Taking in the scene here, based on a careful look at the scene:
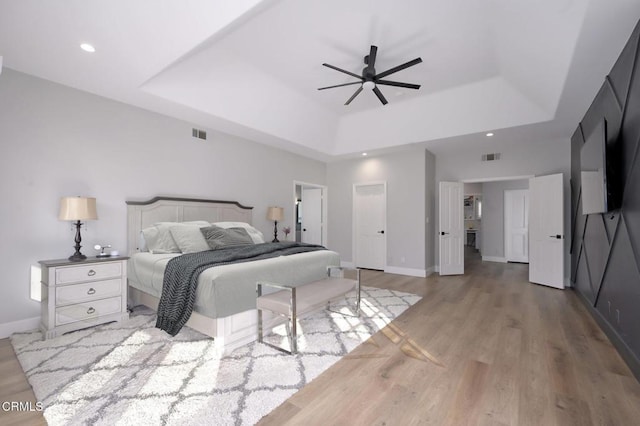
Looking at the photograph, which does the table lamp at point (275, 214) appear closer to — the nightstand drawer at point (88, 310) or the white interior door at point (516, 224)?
the nightstand drawer at point (88, 310)

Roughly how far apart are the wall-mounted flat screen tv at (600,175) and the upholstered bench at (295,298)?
2.48m

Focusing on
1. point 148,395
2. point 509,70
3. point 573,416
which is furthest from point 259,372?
point 509,70

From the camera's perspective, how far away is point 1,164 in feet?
9.62

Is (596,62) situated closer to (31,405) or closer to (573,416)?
(573,416)

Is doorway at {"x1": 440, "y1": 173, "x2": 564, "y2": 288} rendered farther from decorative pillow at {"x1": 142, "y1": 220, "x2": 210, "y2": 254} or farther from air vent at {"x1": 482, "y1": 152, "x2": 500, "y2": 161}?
decorative pillow at {"x1": 142, "y1": 220, "x2": 210, "y2": 254}

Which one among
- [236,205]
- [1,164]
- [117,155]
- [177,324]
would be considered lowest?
[177,324]

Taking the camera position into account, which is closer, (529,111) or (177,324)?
(177,324)

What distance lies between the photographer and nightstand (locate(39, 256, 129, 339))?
283 centimetres

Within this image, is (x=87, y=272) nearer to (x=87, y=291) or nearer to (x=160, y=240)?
(x=87, y=291)

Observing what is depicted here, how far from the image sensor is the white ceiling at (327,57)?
7.50 ft

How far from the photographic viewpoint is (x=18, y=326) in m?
2.99

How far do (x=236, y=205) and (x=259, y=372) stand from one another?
11.1 feet

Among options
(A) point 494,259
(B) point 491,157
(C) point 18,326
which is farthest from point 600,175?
(C) point 18,326

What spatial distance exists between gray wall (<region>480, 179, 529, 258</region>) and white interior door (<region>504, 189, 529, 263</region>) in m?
0.11
